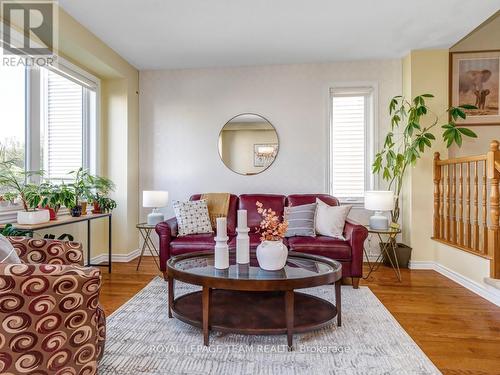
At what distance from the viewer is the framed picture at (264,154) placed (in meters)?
4.70

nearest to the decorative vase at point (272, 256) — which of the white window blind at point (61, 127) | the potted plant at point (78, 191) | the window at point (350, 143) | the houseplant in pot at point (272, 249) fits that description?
the houseplant in pot at point (272, 249)

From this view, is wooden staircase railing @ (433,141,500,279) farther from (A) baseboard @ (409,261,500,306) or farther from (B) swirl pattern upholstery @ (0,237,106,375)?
(B) swirl pattern upholstery @ (0,237,106,375)

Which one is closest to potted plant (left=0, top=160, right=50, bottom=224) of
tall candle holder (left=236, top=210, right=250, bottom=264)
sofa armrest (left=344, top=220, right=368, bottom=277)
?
tall candle holder (left=236, top=210, right=250, bottom=264)

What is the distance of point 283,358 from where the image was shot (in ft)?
6.66

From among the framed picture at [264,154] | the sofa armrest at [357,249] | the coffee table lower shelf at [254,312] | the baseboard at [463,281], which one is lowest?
the baseboard at [463,281]

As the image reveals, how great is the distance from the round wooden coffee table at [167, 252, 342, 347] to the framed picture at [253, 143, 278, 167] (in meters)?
2.16

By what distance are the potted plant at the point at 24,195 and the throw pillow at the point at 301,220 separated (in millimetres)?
2451

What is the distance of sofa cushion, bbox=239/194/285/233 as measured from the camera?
4.06 m

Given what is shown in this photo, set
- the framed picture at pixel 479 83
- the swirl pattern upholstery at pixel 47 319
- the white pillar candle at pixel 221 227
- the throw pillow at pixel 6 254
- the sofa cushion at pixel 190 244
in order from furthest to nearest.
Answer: the framed picture at pixel 479 83 < the sofa cushion at pixel 190 244 < the white pillar candle at pixel 221 227 < the throw pillow at pixel 6 254 < the swirl pattern upholstery at pixel 47 319

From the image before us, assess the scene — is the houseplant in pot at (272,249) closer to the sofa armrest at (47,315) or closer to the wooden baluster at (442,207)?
the sofa armrest at (47,315)

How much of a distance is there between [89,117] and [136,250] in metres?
1.99

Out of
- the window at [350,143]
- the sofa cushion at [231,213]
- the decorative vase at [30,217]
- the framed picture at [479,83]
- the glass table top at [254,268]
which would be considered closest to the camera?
the glass table top at [254,268]

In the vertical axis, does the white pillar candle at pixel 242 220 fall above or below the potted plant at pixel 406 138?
below

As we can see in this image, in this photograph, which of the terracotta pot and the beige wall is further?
the beige wall
